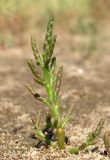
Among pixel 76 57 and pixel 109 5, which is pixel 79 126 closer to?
pixel 76 57

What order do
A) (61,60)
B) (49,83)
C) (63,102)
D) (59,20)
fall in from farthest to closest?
(59,20) < (61,60) < (63,102) < (49,83)

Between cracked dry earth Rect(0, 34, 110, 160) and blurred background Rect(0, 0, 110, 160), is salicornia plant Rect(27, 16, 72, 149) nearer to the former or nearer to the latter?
cracked dry earth Rect(0, 34, 110, 160)

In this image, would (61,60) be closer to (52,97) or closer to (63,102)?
(63,102)

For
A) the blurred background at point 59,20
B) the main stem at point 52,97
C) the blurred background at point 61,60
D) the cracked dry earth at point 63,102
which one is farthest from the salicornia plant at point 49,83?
the blurred background at point 59,20

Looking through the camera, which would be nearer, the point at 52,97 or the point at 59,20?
the point at 52,97

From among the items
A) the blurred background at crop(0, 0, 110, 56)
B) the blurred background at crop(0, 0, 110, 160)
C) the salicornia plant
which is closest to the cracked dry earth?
the blurred background at crop(0, 0, 110, 160)

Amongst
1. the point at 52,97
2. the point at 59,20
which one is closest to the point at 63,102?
the point at 52,97
